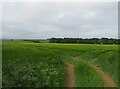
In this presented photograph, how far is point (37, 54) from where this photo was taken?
39.1 meters

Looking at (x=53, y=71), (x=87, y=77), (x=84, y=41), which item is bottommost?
(x=87, y=77)

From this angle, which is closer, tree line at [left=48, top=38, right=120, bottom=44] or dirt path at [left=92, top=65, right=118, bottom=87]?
dirt path at [left=92, top=65, right=118, bottom=87]

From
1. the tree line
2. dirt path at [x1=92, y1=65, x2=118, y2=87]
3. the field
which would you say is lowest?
dirt path at [x1=92, y1=65, x2=118, y2=87]

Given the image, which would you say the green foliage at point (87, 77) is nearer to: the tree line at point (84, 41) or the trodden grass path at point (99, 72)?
the trodden grass path at point (99, 72)

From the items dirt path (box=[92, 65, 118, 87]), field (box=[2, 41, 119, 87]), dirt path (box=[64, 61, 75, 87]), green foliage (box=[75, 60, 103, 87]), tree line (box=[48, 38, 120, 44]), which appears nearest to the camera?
field (box=[2, 41, 119, 87])

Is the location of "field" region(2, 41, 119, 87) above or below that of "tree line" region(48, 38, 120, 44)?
below

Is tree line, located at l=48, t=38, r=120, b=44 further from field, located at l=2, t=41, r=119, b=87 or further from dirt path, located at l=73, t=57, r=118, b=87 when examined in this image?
dirt path, located at l=73, t=57, r=118, b=87

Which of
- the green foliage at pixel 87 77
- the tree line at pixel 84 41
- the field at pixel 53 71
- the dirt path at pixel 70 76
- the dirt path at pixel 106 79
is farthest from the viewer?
the tree line at pixel 84 41

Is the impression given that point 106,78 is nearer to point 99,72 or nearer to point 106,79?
point 106,79

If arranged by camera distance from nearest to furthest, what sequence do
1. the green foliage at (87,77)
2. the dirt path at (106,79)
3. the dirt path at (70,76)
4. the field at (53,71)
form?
the field at (53,71) < the dirt path at (70,76) < the green foliage at (87,77) < the dirt path at (106,79)

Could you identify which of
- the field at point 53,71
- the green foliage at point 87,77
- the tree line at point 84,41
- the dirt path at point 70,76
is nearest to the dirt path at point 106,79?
the field at point 53,71

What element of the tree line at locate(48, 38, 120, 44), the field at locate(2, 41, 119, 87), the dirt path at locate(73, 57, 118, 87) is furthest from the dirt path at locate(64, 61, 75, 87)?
the tree line at locate(48, 38, 120, 44)

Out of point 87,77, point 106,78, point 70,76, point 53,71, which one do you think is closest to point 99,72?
point 106,78

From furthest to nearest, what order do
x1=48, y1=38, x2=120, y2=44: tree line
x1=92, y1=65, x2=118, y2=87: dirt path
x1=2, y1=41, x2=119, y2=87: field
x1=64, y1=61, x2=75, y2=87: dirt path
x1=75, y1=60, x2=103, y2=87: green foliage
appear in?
x1=48, y1=38, x2=120, y2=44: tree line → x1=92, y1=65, x2=118, y2=87: dirt path → x1=75, y1=60, x2=103, y2=87: green foliage → x1=64, y1=61, x2=75, y2=87: dirt path → x1=2, y1=41, x2=119, y2=87: field
